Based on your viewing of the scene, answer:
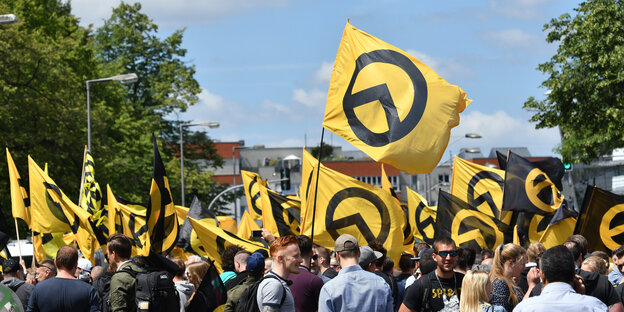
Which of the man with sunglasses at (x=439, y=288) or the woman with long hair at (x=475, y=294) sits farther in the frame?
the man with sunglasses at (x=439, y=288)

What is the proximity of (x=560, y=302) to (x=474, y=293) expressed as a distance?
1500mm

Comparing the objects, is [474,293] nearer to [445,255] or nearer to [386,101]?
[445,255]

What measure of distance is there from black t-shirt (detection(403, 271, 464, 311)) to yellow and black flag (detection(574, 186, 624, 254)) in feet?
15.4

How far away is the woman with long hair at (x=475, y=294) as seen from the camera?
6793mm

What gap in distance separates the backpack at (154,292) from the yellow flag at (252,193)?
11.6m

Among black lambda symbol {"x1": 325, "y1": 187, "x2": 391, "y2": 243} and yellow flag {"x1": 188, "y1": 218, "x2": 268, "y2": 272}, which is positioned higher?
black lambda symbol {"x1": 325, "y1": 187, "x2": 391, "y2": 243}

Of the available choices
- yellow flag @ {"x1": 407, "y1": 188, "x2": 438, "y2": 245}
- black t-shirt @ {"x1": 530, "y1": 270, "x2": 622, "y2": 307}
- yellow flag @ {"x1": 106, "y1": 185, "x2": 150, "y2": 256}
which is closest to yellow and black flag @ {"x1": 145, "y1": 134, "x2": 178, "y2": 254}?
black t-shirt @ {"x1": 530, "y1": 270, "x2": 622, "y2": 307}

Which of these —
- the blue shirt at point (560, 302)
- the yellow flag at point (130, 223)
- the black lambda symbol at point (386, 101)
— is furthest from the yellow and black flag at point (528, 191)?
the blue shirt at point (560, 302)

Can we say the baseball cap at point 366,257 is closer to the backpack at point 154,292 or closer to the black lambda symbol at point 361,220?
the backpack at point 154,292

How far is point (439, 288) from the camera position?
7.34 metres

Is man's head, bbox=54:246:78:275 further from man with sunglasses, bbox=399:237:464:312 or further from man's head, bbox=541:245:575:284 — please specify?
man's head, bbox=541:245:575:284

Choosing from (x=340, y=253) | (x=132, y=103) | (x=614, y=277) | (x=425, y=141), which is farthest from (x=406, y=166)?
(x=132, y=103)

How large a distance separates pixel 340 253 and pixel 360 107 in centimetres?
387

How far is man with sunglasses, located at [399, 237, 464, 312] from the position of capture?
23.9 feet
